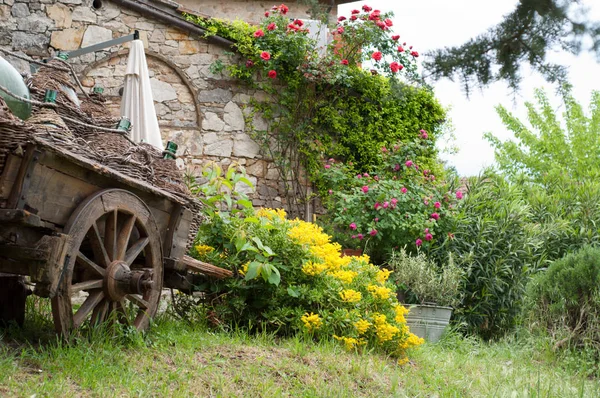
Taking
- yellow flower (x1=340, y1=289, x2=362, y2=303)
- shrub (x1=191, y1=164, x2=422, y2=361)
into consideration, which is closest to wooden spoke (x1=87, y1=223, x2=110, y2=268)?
shrub (x1=191, y1=164, x2=422, y2=361)

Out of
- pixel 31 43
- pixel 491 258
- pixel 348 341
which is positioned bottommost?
pixel 348 341

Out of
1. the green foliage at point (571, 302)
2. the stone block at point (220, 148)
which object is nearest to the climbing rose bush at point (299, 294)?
the green foliage at point (571, 302)

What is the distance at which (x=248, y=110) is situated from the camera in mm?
9516

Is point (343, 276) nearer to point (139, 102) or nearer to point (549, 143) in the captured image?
point (139, 102)

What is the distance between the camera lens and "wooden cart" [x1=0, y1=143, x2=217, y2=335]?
11.5 ft

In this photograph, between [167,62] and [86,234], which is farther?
[167,62]

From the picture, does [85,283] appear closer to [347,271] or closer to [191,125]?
[347,271]

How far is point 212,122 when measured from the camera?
928cm

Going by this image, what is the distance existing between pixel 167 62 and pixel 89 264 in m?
5.76

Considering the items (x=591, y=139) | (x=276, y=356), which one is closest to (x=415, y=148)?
(x=276, y=356)

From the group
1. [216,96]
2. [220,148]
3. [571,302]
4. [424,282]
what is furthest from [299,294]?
[216,96]

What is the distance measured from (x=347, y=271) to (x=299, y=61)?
472 centimetres

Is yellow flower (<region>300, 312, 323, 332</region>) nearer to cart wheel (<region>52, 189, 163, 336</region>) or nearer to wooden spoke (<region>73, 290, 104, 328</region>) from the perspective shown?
cart wheel (<region>52, 189, 163, 336</region>)

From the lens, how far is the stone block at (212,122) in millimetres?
9242
